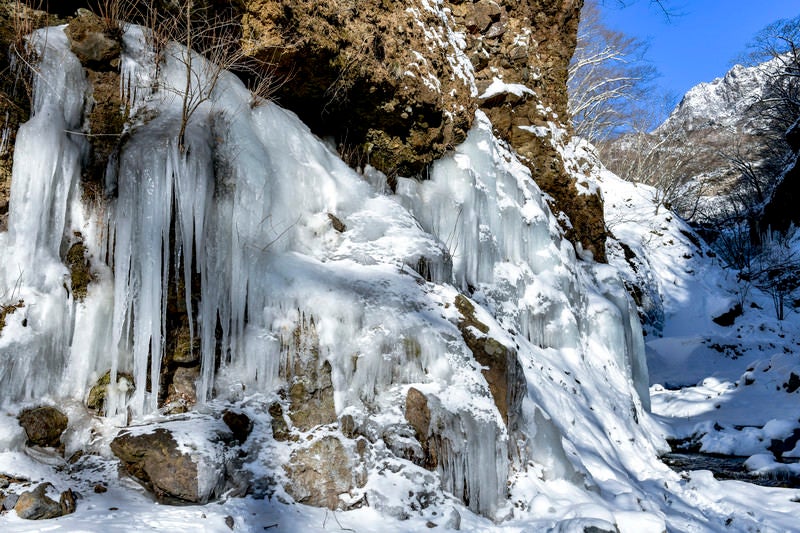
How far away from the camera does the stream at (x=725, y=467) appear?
6.40 meters

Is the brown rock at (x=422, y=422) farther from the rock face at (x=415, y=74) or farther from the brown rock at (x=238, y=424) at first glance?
the rock face at (x=415, y=74)

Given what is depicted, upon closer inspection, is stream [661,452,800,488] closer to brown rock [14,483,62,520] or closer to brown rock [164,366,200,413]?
brown rock [164,366,200,413]

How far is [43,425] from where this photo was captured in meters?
3.16

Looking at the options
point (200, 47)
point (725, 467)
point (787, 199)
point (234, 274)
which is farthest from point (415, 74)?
point (787, 199)

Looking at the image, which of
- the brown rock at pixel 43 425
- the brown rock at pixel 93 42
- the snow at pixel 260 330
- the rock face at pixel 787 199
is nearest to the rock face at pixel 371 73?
the snow at pixel 260 330

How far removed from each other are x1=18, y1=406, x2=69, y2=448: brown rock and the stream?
21.6 ft

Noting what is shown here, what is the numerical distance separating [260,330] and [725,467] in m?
6.54

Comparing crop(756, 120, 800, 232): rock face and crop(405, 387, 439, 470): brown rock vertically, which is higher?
crop(756, 120, 800, 232): rock face

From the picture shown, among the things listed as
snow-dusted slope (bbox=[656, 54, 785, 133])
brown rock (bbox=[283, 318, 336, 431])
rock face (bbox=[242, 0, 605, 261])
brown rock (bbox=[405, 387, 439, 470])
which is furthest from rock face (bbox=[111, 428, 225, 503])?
snow-dusted slope (bbox=[656, 54, 785, 133])

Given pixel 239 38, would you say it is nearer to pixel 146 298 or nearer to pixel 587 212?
pixel 146 298

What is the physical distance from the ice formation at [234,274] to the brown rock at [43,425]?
15 cm

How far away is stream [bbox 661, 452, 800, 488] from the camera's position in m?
6.40

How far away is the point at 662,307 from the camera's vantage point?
58.1ft

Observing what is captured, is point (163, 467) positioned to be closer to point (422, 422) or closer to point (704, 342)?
point (422, 422)
